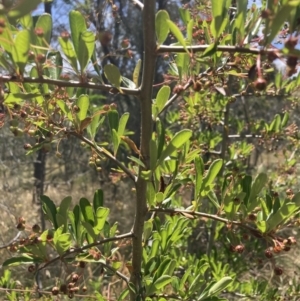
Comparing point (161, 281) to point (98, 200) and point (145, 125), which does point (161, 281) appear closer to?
point (98, 200)

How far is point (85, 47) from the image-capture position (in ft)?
2.48

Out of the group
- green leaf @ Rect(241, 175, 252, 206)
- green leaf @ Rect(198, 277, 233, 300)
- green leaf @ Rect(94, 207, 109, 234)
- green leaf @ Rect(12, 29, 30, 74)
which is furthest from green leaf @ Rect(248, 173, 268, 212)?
green leaf @ Rect(12, 29, 30, 74)

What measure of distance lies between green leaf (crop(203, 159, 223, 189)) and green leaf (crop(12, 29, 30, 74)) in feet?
1.30

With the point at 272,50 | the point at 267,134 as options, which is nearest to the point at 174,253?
the point at 267,134

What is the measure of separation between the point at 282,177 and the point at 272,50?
6.16 feet

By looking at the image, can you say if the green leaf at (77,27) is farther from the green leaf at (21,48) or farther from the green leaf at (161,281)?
the green leaf at (161,281)

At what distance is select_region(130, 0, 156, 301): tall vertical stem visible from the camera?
2.69 feet

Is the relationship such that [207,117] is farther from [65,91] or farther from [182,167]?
[65,91]

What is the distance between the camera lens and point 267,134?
6.06 ft

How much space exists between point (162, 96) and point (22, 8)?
1.08ft

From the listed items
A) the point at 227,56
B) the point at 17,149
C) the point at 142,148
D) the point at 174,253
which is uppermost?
the point at 227,56

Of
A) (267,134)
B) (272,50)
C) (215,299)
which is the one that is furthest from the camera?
(267,134)

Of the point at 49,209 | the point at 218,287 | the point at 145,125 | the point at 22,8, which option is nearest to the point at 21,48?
the point at 22,8

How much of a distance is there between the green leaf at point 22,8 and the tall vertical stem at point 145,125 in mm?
248
